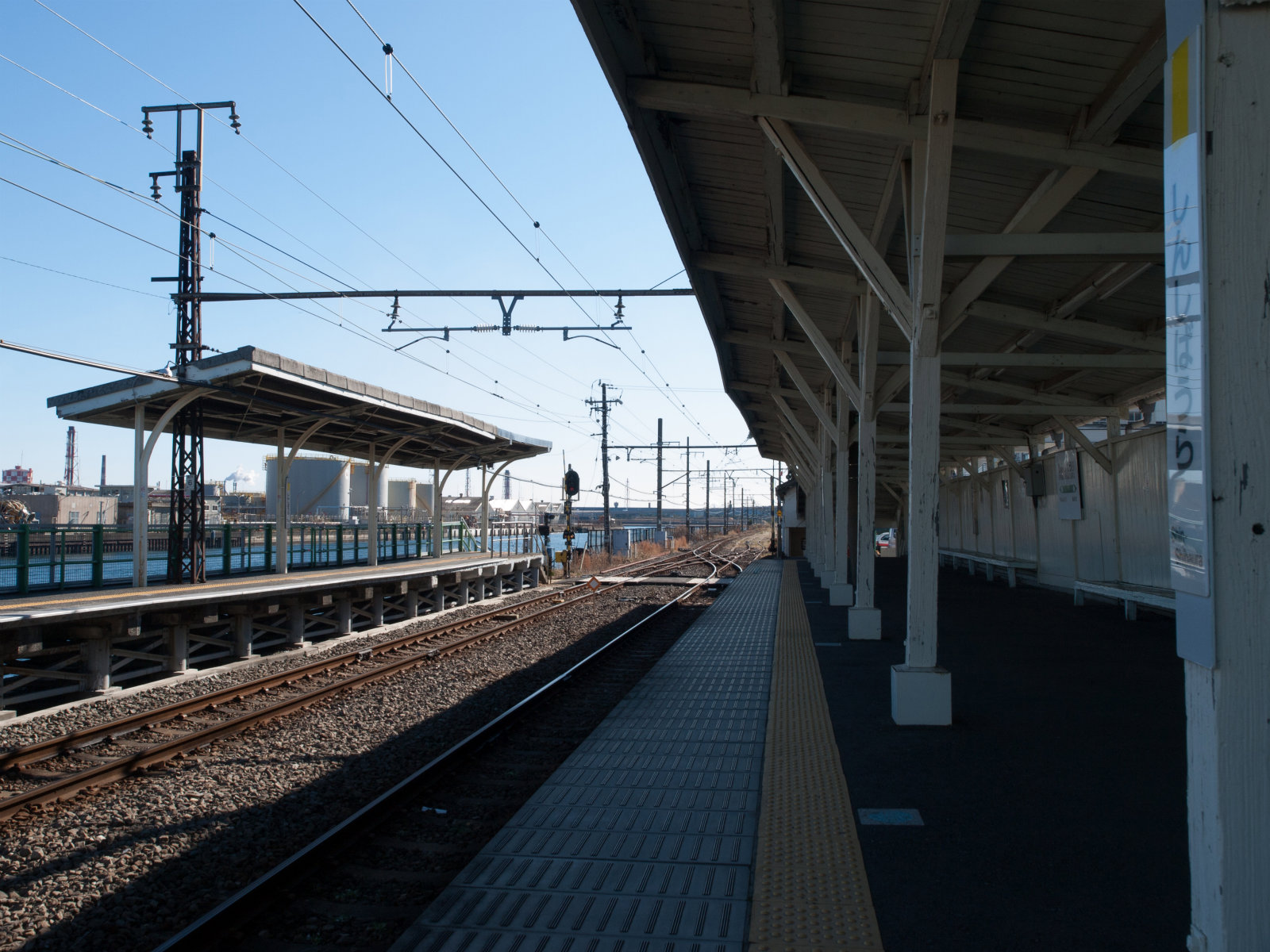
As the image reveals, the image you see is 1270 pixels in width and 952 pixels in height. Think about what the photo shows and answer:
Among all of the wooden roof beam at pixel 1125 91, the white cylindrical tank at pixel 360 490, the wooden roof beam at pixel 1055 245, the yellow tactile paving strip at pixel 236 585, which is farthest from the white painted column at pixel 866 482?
the white cylindrical tank at pixel 360 490

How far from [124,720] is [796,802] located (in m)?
5.57

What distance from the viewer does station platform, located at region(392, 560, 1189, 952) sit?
3.33 m

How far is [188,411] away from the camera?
44.3 ft

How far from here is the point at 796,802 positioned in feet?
15.6

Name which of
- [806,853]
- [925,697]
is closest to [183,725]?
[806,853]

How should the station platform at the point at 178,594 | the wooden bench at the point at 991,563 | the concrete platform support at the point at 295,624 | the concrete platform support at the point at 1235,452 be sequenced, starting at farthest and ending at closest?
the wooden bench at the point at 991,563, the concrete platform support at the point at 295,624, the station platform at the point at 178,594, the concrete platform support at the point at 1235,452

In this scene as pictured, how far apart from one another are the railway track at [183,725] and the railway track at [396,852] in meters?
2.12

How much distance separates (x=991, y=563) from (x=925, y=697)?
46.4 ft

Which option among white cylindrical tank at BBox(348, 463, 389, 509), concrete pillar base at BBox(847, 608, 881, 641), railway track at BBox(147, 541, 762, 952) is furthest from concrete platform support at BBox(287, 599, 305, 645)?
white cylindrical tank at BBox(348, 463, 389, 509)

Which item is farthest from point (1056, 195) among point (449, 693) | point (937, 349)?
point (449, 693)

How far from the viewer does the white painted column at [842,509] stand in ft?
43.7

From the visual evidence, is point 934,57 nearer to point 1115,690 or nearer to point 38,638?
point 1115,690

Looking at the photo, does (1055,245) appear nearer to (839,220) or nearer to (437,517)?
(839,220)

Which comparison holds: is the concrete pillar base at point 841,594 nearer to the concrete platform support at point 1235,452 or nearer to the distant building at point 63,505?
the concrete platform support at point 1235,452
